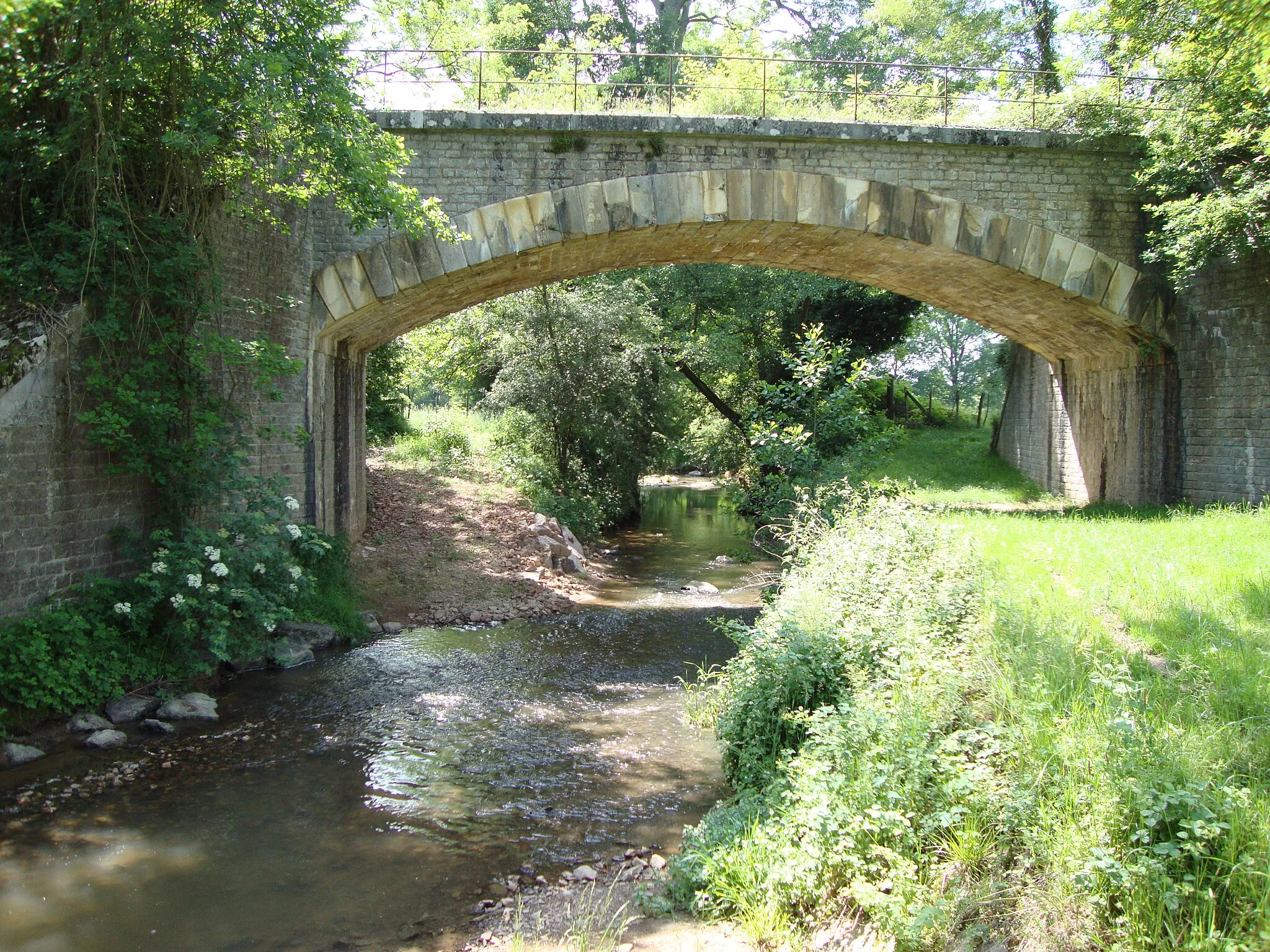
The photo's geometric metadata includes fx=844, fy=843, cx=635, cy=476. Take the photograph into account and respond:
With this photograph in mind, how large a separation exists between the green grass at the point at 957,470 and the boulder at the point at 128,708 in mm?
10887

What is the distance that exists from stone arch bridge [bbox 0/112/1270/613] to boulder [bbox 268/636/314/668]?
1.98 metres

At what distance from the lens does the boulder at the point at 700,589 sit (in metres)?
11.7

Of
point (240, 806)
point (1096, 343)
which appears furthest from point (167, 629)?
point (1096, 343)

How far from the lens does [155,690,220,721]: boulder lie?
6445 millimetres

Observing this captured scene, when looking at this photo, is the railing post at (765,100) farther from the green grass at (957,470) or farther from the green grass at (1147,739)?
the green grass at (1147,739)

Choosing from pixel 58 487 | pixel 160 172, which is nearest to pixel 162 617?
pixel 58 487

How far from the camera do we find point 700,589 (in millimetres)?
11945

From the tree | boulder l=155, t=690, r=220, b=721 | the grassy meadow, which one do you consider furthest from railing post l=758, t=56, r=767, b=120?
A: the tree

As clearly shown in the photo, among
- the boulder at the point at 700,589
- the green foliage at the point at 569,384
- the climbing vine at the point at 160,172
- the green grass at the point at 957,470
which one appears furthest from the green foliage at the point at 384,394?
the green grass at the point at 957,470

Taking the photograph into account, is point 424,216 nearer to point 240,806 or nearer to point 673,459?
point 240,806

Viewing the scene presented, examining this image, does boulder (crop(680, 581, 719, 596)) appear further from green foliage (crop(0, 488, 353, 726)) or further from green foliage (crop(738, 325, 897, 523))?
green foliage (crop(0, 488, 353, 726))

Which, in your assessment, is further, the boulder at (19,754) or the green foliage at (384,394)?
the green foliage at (384,394)

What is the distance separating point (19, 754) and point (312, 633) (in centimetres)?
318

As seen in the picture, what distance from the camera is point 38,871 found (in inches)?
167
